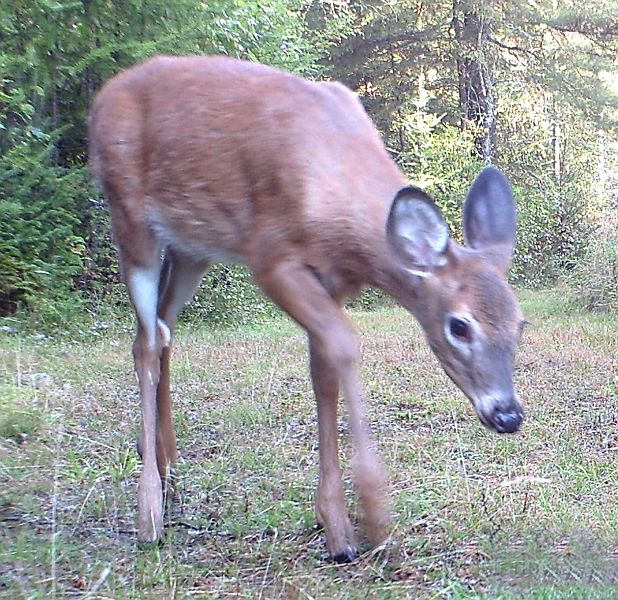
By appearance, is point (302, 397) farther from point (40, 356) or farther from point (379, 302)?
point (379, 302)

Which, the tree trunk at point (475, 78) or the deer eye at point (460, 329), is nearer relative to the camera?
the deer eye at point (460, 329)

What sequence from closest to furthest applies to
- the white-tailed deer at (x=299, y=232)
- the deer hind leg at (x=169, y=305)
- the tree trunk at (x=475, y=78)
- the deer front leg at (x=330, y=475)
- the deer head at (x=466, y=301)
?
the deer head at (x=466, y=301) < the white-tailed deer at (x=299, y=232) < the deer front leg at (x=330, y=475) < the deer hind leg at (x=169, y=305) < the tree trunk at (x=475, y=78)

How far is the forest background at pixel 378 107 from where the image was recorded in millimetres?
11609

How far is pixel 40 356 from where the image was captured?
29.6 ft

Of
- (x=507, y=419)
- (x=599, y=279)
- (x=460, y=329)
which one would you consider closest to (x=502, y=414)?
(x=507, y=419)

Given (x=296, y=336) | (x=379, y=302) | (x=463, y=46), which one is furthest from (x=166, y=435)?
(x=463, y=46)

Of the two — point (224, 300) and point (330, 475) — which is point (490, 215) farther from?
point (224, 300)

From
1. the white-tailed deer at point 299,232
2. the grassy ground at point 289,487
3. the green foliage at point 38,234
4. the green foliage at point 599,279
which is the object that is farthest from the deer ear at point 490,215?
the green foliage at point 599,279

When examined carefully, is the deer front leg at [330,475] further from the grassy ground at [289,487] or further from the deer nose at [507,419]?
the deer nose at [507,419]

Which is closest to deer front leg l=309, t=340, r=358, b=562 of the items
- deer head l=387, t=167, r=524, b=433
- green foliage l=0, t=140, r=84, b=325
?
deer head l=387, t=167, r=524, b=433

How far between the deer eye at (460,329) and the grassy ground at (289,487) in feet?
2.54

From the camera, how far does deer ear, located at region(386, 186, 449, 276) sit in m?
3.69

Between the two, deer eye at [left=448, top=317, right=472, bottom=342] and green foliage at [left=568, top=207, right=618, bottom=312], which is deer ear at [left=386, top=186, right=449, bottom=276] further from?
green foliage at [left=568, top=207, right=618, bottom=312]

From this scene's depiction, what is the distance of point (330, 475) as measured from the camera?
4.10 m
